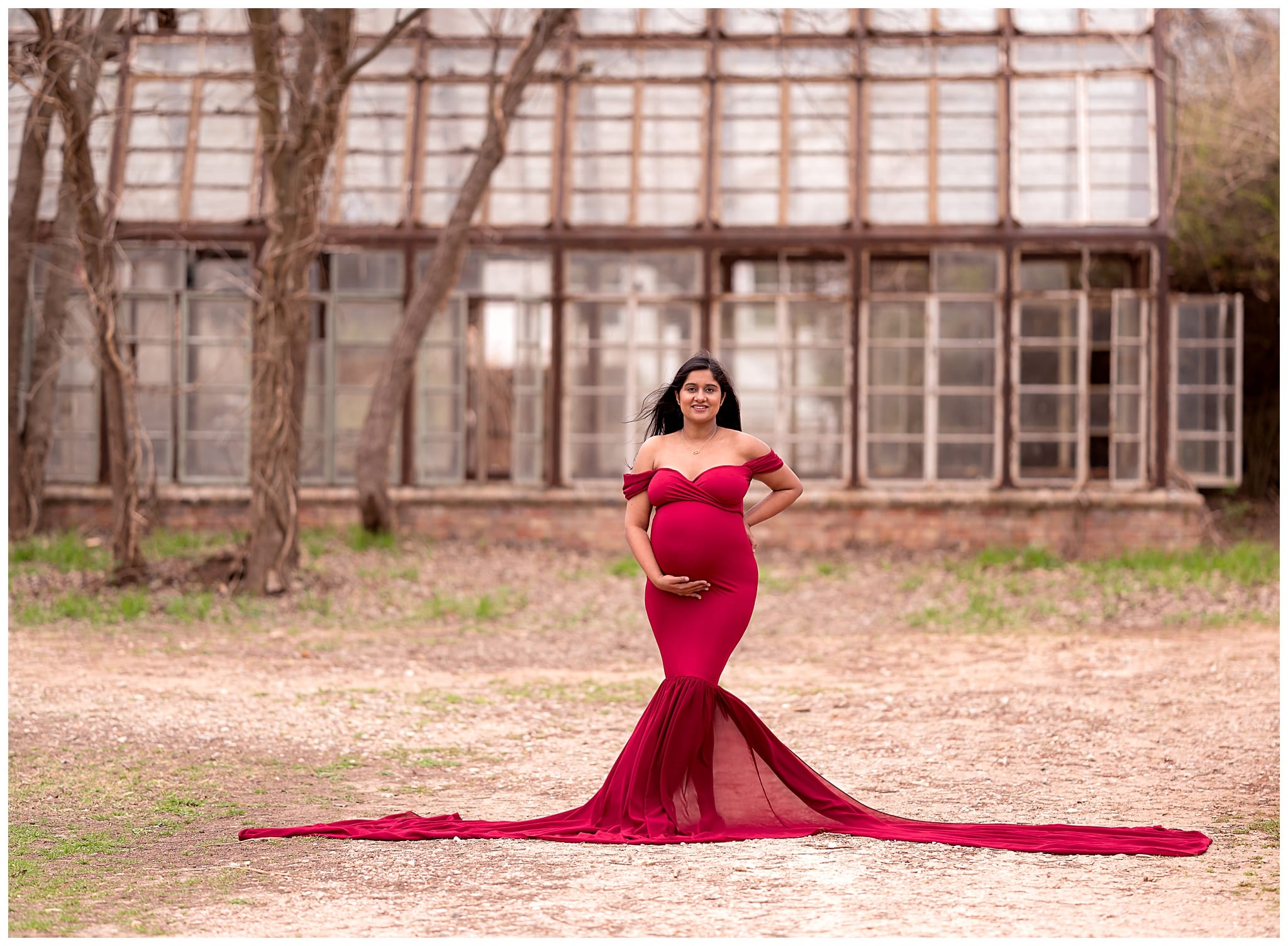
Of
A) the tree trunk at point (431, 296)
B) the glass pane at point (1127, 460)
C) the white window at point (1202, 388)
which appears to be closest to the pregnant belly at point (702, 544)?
the tree trunk at point (431, 296)

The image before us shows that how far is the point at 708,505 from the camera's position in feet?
17.9

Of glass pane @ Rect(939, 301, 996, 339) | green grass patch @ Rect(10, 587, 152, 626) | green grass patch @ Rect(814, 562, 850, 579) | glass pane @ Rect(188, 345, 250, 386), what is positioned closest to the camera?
green grass patch @ Rect(10, 587, 152, 626)

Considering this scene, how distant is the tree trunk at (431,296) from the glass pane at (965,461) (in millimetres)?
5706

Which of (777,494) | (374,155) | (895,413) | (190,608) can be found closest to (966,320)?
(895,413)

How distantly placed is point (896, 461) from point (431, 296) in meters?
5.42

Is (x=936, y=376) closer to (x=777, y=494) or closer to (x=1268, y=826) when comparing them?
(x=777, y=494)

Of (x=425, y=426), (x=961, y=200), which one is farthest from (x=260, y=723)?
(x=961, y=200)

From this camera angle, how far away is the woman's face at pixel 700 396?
5.50 meters

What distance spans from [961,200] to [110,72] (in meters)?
9.65

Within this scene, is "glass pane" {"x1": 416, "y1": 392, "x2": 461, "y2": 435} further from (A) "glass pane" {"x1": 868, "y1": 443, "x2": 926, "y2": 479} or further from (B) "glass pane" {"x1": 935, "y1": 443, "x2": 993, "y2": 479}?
(B) "glass pane" {"x1": 935, "y1": 443, "x2": 993, "y2": 479}

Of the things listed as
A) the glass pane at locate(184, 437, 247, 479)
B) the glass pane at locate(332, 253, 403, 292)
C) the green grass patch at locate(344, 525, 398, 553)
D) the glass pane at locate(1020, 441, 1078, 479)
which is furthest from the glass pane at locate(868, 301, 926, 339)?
the glass pane at locate(184, 437, 247, 479)

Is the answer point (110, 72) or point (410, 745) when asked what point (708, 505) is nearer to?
point (410, 745)

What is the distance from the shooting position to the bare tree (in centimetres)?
1180

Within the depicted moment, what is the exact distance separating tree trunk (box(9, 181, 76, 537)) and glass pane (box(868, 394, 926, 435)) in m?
8.64
